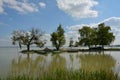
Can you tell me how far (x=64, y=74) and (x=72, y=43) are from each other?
257 ft

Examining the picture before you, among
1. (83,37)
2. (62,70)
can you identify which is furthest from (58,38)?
(62,70)

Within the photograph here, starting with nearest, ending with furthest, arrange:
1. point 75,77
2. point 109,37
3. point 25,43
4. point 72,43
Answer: point 75,77 < point 25,43 < point 109,37 < point 72,43

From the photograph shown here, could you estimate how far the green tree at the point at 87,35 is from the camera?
69125 mm

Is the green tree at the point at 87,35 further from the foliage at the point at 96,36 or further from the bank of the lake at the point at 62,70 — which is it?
the bank of the lake at the point at 62,70

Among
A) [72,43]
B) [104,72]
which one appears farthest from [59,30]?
[104,72]

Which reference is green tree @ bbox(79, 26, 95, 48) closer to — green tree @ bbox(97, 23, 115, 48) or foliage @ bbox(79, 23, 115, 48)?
foliage @ bbox(79, 23, 115, 48)

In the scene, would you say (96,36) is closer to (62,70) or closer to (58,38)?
(58,38)

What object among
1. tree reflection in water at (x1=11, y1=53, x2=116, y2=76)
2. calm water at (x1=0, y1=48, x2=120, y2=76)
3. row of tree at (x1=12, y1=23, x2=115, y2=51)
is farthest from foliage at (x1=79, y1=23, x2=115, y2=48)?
tree reflection in water at (x1=11, y1=53, x2=116, y2=76)

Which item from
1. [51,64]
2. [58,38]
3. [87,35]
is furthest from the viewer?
[87,35]

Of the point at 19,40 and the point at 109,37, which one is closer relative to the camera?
the point at 19,40

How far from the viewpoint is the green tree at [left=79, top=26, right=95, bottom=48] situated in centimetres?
6912

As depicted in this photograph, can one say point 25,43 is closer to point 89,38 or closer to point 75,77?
point 89,38

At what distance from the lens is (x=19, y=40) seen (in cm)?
6012

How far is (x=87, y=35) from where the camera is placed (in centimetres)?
7000
